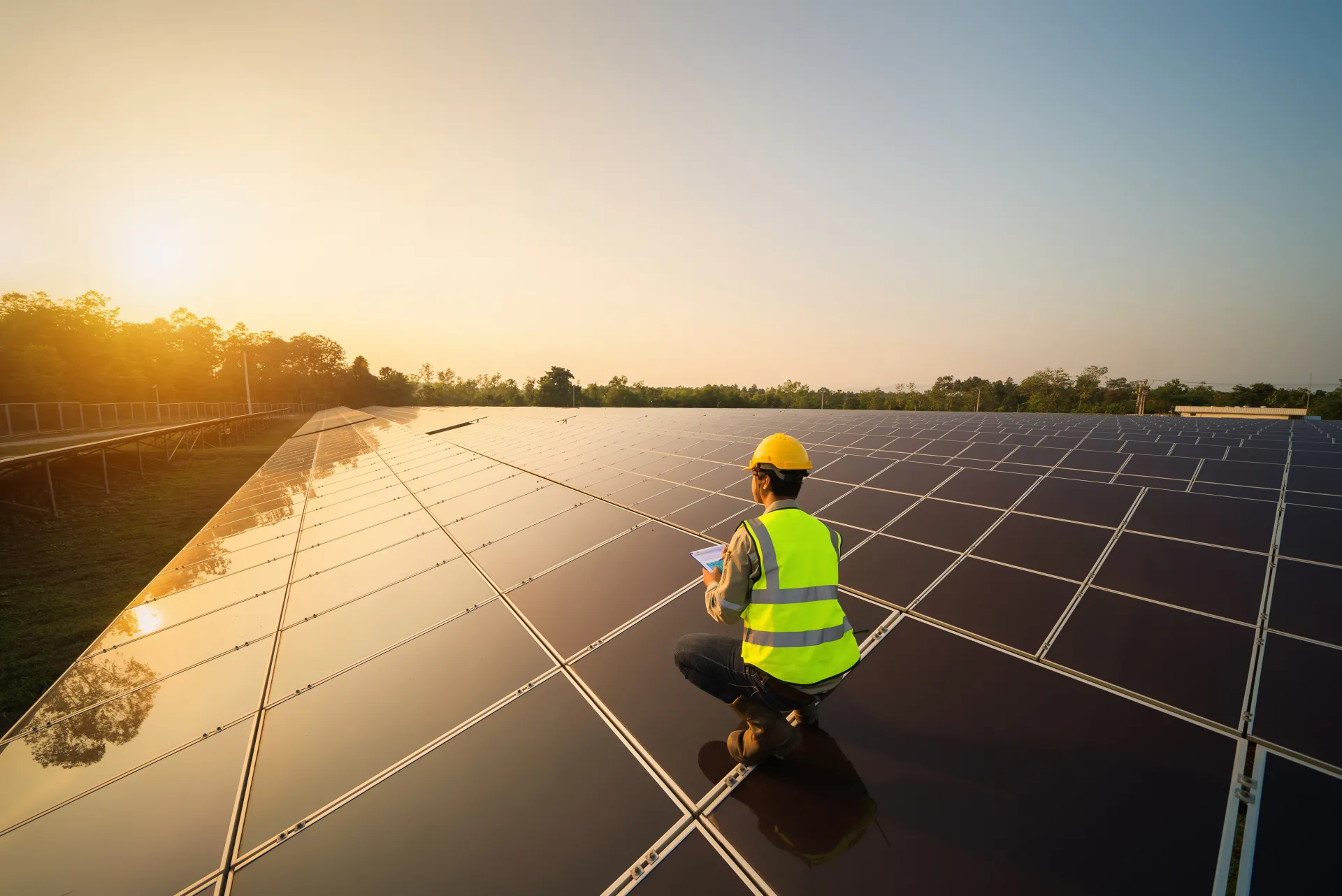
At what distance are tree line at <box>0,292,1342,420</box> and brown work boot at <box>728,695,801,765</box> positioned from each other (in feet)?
A: 229

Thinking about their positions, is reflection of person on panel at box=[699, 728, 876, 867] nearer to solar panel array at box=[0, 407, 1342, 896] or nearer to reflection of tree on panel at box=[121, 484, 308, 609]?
solar panel array at box=[0, 407, 1342, 896]

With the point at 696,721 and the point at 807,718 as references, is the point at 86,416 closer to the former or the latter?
the point at 696,721

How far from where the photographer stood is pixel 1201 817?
2.48 m

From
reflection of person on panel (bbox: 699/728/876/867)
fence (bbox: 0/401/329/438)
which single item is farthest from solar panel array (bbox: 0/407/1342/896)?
fence (bbox: 0/401/329/438)

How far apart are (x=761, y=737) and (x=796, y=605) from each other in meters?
0.86

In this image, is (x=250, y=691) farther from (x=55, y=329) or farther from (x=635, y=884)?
(x=55, y=329)

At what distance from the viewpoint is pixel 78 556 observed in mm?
14891

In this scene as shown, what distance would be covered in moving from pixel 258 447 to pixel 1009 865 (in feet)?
195

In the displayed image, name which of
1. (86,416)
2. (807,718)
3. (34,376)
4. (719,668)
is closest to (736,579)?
(719,668)

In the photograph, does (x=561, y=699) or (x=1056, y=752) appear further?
(x=561, y=699)

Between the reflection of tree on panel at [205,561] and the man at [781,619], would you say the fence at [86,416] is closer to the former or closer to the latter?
the reflection of tree on panel at [205,561]

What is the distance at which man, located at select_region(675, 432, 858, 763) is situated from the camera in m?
3.00

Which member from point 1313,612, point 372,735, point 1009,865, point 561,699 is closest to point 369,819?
point 372,735

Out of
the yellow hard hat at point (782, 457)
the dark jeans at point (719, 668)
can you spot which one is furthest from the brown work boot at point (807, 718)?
the yellow hard hat at point (782, 457)
